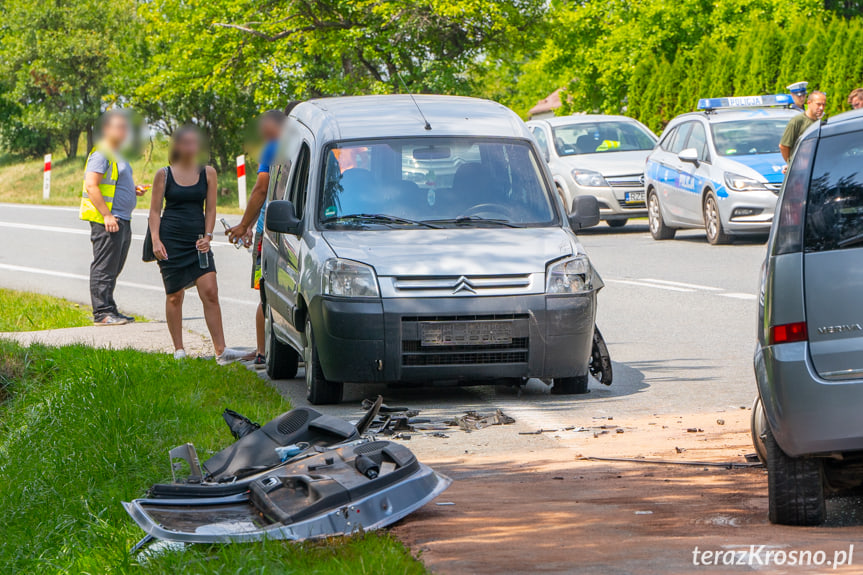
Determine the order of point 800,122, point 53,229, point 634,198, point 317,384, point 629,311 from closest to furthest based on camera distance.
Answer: point 317,384 → point 629,311 → point 800,122 → point 634,198 → point 53,229

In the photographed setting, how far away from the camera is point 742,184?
1891 cm

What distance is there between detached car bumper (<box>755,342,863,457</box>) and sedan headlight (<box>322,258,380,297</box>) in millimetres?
3815

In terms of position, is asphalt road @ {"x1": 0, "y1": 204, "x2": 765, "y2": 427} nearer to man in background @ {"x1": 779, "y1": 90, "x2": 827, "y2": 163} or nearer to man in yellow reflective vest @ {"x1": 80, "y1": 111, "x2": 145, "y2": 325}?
man in yellow reflective vest @ {"x1": 80, "y1": 111, "x2": 145, "y2": 325}

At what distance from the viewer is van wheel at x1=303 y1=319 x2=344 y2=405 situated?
8.68 m

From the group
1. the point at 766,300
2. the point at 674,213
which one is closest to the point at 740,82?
the point at 674,213

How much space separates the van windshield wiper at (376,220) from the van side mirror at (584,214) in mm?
1008

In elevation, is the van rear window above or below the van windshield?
above

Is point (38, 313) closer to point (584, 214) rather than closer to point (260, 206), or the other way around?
point (260, 206)

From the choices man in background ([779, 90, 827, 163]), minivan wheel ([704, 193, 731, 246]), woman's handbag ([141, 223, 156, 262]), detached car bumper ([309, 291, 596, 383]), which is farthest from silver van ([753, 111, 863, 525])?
minivan wheel ([704, 193, 731, 246])

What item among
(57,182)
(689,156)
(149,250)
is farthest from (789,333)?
(57,182)

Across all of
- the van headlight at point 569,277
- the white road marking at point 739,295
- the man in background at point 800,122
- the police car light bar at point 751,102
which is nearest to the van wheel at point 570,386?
the van headlight at point 569,277

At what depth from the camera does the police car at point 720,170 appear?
18906 millimetres

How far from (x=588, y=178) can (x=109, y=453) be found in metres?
16.2

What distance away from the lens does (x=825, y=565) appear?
14.0 feet
